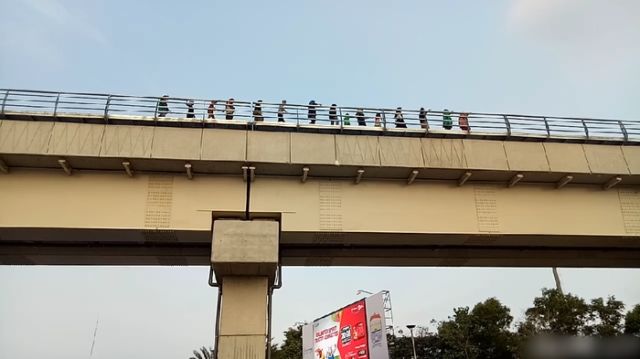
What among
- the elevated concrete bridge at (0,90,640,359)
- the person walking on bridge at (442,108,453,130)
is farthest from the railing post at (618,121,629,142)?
the person walking on bridge at (442,108,453,130)

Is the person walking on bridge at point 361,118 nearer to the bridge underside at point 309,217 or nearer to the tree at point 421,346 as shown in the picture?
the bridge underside at point 309,217

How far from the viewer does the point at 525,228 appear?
14719mm

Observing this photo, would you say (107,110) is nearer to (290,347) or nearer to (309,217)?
(309,217)

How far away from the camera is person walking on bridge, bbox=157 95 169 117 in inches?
548

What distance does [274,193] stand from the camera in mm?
14117

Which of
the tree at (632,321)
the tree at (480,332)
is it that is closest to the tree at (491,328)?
the tree at (480,332)

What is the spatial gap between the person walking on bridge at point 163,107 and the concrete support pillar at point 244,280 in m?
3.57

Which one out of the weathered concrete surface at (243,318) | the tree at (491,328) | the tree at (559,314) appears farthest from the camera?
the tree at (491,328)

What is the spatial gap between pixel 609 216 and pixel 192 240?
13.1 metres

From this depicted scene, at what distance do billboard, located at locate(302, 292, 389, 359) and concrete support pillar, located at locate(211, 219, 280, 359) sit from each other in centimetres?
1090

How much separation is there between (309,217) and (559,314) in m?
38.5

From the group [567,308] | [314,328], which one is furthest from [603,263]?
[567,308]

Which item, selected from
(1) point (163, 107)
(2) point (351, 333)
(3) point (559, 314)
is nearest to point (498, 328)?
(3) point (559, 314)

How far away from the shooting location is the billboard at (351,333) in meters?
23.7
